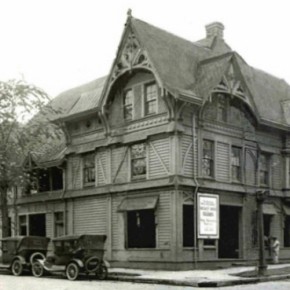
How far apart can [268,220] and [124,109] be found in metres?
9.86

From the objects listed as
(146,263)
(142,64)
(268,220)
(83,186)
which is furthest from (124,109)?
(268,220)

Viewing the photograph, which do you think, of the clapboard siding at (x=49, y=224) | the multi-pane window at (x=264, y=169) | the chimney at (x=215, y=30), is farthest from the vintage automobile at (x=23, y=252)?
the chimney at (x=215, y=30)

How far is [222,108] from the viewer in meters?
29.8

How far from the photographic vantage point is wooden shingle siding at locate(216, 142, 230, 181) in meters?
28.9

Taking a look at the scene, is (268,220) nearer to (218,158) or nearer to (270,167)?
(270,167)

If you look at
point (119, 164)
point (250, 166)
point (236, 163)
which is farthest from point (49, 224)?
point (250, 166)

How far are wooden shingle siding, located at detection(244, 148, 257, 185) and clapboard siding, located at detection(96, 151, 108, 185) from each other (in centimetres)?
711

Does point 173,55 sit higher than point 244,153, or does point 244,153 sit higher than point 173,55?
point 173,55

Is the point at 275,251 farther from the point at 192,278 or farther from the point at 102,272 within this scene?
the point at 102,272

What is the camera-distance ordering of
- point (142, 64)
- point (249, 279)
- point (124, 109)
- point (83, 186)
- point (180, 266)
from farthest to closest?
point (83, 186) < point (124, 109) < point (142, 64) < point (180, 266) < point (249, 279)

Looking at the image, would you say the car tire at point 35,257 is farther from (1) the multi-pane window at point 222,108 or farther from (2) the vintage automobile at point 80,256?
(1) the multi-pane window at point 222,108

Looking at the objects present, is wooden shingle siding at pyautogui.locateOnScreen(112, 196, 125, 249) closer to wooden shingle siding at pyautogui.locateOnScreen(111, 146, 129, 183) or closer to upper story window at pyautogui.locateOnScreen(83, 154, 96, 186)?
wooden shingle siding at pyautogui.locateOnScreen(111, 146, 129, 183)

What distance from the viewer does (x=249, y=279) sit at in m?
21.4

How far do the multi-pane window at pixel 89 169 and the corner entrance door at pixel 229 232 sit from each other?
23.0ft
